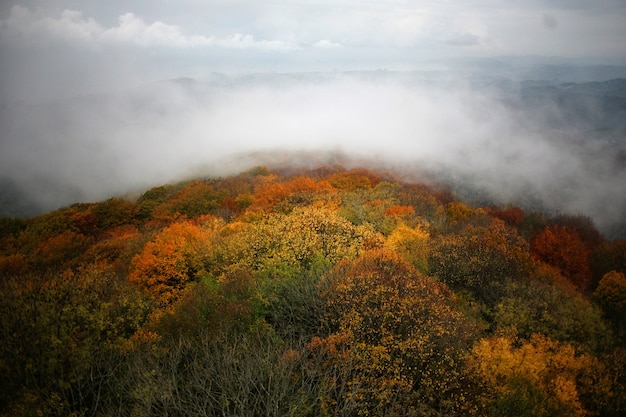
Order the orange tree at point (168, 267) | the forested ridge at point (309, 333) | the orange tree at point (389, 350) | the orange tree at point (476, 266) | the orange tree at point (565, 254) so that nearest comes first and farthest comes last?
1. the forested ridge at point (309, 333)
2. the orange tree at point (389, 350)
3. the orange tree at point (476, 266)
4. the orange tree at point (168, 267)
5. the orange tree at point (565, 254)

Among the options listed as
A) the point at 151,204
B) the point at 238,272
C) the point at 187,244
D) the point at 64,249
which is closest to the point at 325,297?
the point at 238,272

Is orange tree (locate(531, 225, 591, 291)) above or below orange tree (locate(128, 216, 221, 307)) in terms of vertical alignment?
below

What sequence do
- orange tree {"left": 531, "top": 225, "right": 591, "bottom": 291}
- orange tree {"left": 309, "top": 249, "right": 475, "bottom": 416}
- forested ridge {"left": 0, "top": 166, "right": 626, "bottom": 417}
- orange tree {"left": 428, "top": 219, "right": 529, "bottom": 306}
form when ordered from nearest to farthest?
forested ridge {"left": 0, "top": 166, "right": 626, "bottom": 417} < orange tree {"left": 309, "top": 249, "right": 475, "bottom": 416} < orange tree {"left": 428, "top": 219, "right": 529, "bottom": 306} < orange tree {"left": 531, "top": 225, "right": 591, "bottom": 291}

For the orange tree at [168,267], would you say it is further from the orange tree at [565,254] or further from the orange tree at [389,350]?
the orange tree at [565,254]

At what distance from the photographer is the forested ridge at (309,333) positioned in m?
17.0

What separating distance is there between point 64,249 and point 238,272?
47.7 m

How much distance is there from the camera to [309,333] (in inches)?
973

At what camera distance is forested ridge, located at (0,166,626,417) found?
17.0 m

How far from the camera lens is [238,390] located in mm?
16078

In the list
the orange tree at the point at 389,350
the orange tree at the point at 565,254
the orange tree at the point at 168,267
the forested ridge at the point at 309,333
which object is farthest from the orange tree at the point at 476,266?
the orange tree at the point at 168,267

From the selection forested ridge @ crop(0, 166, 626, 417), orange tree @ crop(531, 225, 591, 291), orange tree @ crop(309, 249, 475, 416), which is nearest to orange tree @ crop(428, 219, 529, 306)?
forested ridge @ crop(0, 166, 626, 417)

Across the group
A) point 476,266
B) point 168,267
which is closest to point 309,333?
point 168,267

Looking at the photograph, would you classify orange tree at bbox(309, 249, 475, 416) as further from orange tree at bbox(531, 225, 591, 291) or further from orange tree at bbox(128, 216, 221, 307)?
orange tree at bbox(531, 225, 591, 291)

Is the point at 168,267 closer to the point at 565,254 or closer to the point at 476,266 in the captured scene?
the point at 476,266
